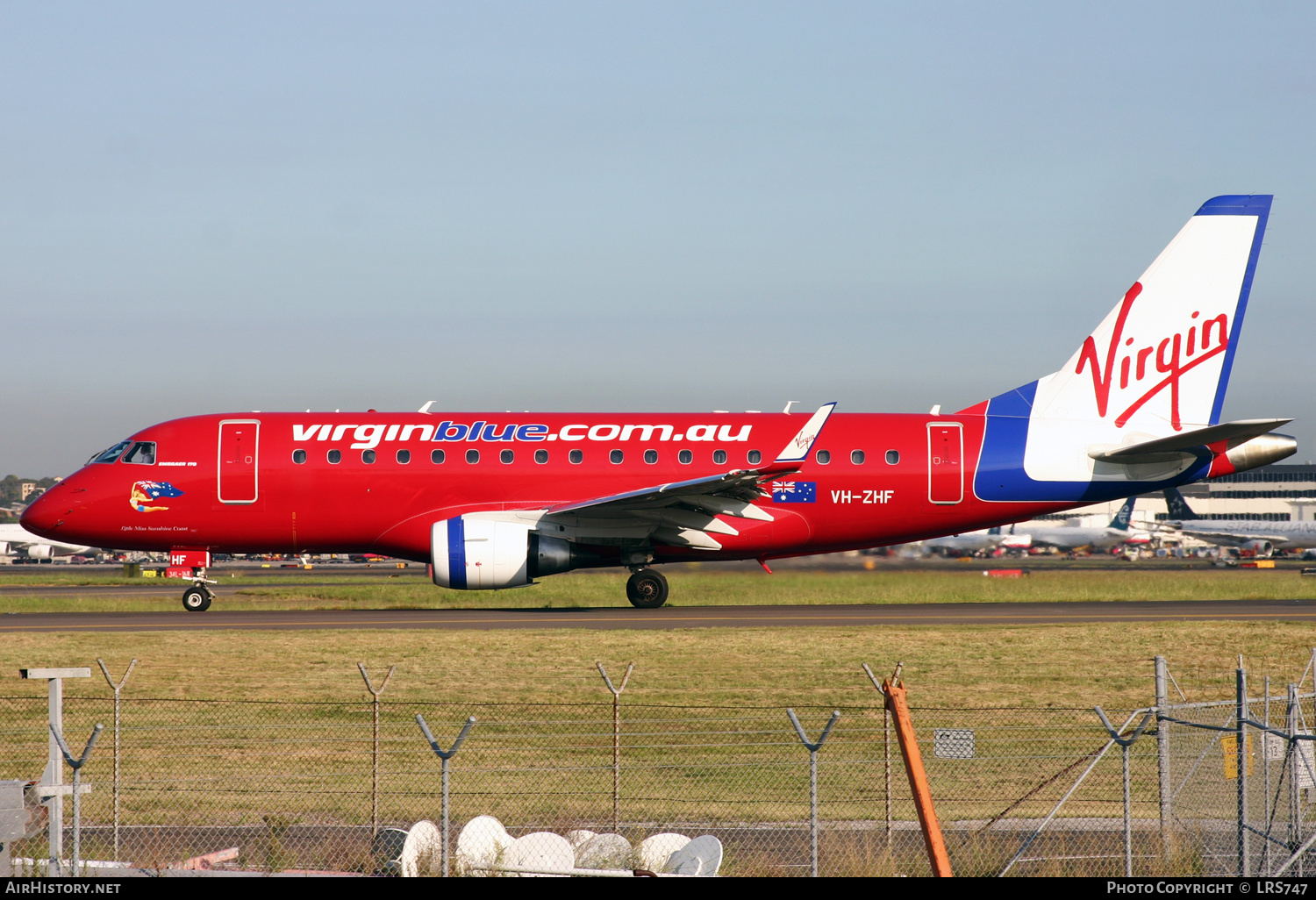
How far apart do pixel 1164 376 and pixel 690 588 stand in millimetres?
12520

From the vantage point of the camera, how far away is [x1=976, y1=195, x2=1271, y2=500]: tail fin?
102 ft

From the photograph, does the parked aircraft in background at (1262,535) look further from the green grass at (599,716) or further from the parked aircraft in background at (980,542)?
the green grass at (599,716)

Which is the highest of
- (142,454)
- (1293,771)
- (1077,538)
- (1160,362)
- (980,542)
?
(1160,362)

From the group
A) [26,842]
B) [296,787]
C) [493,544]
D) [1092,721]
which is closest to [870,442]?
[493,544]

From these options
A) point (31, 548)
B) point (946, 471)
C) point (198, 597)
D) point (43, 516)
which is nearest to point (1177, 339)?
point (946, 471)

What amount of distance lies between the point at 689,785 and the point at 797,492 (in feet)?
51.7

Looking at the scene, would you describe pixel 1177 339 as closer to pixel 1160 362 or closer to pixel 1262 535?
pixel 1160 362

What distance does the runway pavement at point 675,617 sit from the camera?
25984 mm

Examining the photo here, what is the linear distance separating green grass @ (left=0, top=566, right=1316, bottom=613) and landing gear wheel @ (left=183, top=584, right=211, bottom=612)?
906 millimetres

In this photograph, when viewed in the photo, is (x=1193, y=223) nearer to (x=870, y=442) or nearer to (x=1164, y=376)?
(x=1164, y=376)

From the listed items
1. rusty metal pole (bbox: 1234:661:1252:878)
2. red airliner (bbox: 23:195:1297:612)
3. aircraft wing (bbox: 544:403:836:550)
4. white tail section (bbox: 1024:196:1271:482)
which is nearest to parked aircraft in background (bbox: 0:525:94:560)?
red airliner (bbox: 23:195:1297:612)

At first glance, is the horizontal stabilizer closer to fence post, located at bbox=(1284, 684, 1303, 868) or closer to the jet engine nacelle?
the jet engine nacelle

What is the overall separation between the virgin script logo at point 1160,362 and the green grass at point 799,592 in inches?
211

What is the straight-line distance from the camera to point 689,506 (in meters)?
29.2
